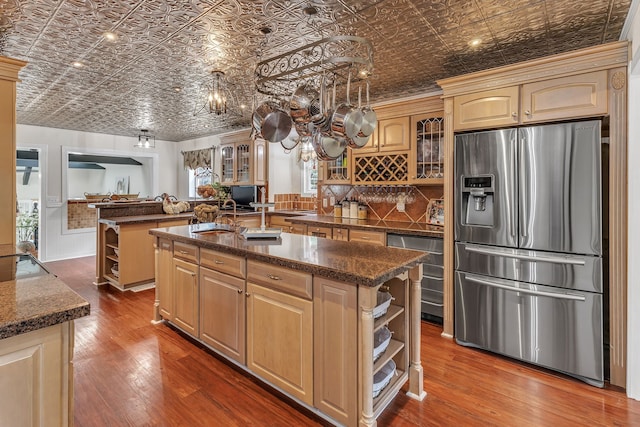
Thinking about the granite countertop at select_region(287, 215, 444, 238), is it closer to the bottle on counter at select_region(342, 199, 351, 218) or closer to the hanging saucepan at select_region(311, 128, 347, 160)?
the bottle on counter at select_region(342, 199, 351, 218)

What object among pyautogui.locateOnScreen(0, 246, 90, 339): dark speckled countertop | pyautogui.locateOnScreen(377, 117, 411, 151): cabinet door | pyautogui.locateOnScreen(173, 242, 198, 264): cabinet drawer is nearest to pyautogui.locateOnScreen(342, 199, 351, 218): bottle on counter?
pyautogui.locateOnScreen(377, 117, 411, 151): cabinet door

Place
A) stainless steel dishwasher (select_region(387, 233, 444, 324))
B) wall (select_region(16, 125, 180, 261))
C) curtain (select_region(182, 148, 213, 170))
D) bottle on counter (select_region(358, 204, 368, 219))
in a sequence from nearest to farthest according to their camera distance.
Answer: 1. stainless steel dishwasher (select_region(387, 233, 444, 324))
2. bottle on counter (select_region(358, 204, 368, 219))
3. wall (select_region(16, 125, 180, 261))
4. curtain (select_region(182, 148, 213, 170))

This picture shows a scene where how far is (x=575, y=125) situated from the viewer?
235 cm

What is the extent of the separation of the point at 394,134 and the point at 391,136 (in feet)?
0.14

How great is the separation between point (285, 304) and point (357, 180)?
2.57m

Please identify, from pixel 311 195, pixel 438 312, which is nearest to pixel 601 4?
pixel 438 312

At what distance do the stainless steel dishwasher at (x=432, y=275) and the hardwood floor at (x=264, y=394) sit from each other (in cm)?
41

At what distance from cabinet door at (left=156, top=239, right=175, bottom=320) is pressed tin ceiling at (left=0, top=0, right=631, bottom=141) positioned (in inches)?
66.3

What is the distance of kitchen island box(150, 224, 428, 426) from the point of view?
172cm

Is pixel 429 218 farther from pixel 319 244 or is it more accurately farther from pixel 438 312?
pixel 319 244

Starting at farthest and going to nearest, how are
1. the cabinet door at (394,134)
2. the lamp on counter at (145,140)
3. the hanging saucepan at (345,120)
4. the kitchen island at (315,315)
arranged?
1. the lamp on counter at (145,140)
2. the cabinet door at (394,134)
3. the hanging saucepan at (345,120)
4. the kitchen island at (315,315)

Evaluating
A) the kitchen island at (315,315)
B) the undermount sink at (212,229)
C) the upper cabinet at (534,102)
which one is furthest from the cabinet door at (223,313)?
the upper cabinet at (534,102)

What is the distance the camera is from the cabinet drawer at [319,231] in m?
4.07

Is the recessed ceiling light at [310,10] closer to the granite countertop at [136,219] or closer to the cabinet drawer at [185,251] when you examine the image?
the cabinet drawer at [185,251]
